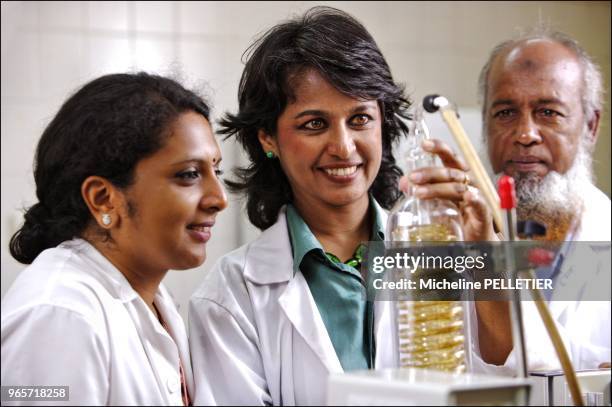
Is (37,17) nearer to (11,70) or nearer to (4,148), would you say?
(11,70)

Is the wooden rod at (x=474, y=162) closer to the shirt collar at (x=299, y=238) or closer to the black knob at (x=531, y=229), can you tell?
the black knob at (x=531, y=229)

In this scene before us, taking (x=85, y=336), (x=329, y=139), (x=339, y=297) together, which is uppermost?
(x=329, y=139)

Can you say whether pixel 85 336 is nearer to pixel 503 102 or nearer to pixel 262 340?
pixel 262 340

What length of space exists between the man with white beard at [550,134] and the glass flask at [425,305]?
0.99m

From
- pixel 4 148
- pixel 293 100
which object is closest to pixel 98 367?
pixel 293 100

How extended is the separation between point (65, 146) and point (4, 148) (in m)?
1.72

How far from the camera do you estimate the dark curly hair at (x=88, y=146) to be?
112 centimetres

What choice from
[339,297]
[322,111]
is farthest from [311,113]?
[339,297]

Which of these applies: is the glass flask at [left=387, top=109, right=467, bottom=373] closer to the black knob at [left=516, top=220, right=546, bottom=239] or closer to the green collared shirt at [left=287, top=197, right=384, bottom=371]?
the black knob at [left=516, top=220, right=546, bottom=239]

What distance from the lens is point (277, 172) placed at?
4.84 feet

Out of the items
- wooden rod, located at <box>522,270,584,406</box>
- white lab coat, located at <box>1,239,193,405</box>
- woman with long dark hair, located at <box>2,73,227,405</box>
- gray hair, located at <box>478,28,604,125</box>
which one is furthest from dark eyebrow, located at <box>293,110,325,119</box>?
gray hair, located at <box>478,28,604,125</box>

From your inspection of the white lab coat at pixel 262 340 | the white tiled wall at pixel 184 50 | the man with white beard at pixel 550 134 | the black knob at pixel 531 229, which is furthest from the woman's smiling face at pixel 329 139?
the white tiled wall at pixel 184 50

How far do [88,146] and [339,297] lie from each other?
1.50 feet

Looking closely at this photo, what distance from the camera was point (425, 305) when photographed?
37.4 inches
